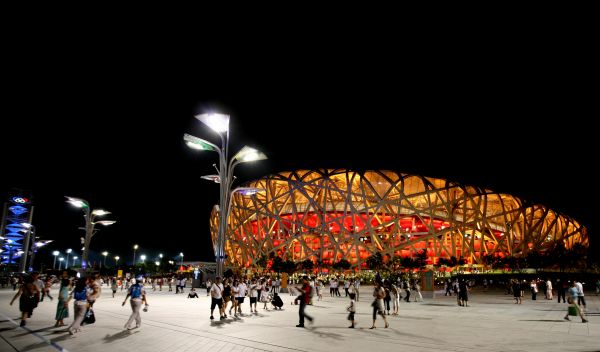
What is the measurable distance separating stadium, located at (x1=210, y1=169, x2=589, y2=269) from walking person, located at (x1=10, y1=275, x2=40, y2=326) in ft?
177

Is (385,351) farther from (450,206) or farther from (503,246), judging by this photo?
(503,246)

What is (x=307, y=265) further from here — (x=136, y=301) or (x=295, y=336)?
(x=295, y=336)

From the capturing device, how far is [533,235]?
6931 centimetres

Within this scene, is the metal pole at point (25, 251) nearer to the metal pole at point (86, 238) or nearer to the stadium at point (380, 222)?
the stadium at point (380, 222)

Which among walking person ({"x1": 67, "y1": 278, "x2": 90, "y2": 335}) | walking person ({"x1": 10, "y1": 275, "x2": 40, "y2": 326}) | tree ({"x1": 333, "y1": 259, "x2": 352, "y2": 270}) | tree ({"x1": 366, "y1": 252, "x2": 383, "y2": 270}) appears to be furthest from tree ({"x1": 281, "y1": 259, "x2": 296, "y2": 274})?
walking person ({"x1": 67, "y1": 278, "x2": 90, "y2": 335})

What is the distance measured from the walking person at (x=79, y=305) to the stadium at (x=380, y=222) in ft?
180

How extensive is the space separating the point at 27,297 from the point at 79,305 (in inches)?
98.0

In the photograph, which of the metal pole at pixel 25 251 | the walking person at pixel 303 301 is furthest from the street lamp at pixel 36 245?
the walking person at pixel 303 301

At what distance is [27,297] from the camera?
10961 mm

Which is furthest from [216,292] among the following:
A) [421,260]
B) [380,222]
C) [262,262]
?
[380,222]

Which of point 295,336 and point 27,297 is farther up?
point 27,297

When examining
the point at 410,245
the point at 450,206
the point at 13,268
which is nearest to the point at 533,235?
the point at 450,206

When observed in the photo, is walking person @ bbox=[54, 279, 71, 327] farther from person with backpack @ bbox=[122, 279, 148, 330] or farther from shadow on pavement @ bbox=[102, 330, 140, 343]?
shadow on pavement @ bbox=[102, 330, 140, 343]

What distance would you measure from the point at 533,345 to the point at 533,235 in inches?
2771
